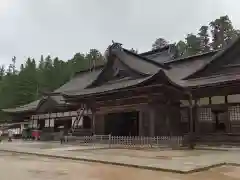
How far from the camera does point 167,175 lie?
704cm

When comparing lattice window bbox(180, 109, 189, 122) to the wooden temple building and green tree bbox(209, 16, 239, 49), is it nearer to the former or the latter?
the wooden temple building

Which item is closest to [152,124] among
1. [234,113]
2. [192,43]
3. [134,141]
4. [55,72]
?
[134,141]

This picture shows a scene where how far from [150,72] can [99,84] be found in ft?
18.5

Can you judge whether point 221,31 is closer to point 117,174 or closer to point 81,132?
point 81,132

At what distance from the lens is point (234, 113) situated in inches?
682

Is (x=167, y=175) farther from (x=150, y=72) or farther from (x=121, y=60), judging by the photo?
(x=121, y=60)

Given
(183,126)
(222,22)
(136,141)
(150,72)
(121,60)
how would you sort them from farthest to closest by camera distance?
(222,22), (121,60), (150,72), (183,126), (136,141)

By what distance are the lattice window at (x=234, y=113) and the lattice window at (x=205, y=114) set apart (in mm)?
1445

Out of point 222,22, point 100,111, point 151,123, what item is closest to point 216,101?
point 151,123

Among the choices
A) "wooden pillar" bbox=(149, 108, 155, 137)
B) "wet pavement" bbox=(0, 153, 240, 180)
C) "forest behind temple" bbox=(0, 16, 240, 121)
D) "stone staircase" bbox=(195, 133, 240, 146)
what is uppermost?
"forest behind temple" bbox=(0, 16, 240, 121)

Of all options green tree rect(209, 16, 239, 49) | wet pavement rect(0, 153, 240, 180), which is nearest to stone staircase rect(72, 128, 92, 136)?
wet pavement rect(0, 153, 240, 180)

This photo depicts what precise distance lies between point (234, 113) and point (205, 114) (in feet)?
6.71

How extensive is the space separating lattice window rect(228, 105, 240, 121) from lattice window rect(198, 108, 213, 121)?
1.45m

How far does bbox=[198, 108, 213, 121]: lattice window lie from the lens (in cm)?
1875
